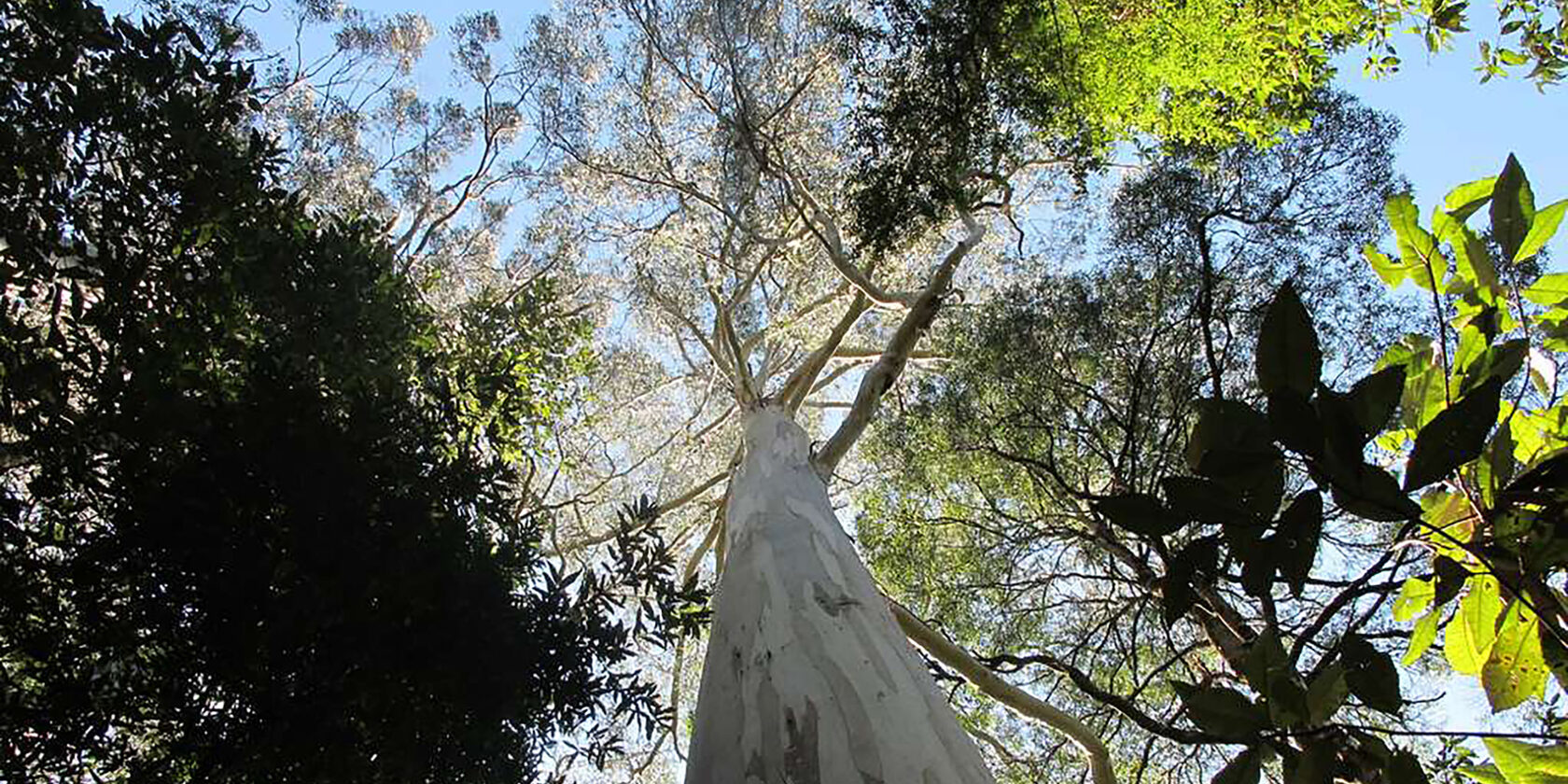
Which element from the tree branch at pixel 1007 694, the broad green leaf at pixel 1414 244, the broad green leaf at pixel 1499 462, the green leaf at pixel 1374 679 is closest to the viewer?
the green leaf at pixel 1374 679

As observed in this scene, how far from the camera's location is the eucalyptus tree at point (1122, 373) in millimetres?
4996

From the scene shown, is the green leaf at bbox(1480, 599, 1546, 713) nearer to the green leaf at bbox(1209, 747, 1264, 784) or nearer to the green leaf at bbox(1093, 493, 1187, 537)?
the green leaf at bbox(1209, 747, 1264, 784)

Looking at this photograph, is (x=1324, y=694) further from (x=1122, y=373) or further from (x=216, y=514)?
(x=1122, y=373)

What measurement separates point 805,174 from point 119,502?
672 cm

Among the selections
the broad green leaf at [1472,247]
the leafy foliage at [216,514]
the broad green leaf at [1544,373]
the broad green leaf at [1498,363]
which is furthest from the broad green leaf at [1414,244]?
the leafy foliage at [216,514]

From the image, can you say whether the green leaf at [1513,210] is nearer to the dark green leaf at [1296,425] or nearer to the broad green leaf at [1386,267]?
the broad green leaf at [1386,267]

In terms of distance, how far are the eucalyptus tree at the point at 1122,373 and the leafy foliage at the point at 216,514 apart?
3099 millimetres

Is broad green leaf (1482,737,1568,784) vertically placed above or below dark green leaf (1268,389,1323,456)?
below

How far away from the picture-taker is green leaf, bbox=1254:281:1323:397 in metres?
0.75

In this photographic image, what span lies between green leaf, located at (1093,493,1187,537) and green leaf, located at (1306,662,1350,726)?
0.80ft

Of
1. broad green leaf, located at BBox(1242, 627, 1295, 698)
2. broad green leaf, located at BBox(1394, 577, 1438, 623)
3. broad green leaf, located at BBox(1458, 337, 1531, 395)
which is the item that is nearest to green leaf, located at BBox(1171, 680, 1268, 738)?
broad green leaf, located at BBox(1242, 627, 1295, 698)

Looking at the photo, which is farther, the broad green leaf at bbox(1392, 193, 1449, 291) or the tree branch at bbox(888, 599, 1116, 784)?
the tree branch at bbox(888, 599, 1116, 784)

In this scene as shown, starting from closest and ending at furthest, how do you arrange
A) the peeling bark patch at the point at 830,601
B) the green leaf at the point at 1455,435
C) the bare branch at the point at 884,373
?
the green leaf at the point at 1455,435
the peeling bark patch at the point at 830,601
the bare branch at the point at 884,373

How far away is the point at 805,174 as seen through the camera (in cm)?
804
